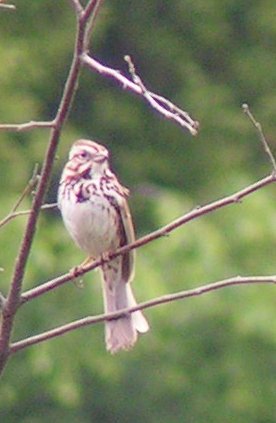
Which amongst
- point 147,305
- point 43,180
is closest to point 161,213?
point 147,305

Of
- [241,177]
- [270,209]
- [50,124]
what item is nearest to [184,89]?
[241,177]

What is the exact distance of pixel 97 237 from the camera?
5.24 metres

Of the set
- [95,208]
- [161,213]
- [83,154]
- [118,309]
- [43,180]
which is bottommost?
[161,213]

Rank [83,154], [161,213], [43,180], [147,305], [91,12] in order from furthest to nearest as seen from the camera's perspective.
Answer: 1. [161,213]
2. [83,154]
3. [147,305]
4. [43,180]
5. [91,12]

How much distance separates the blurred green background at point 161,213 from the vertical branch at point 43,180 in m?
6.35

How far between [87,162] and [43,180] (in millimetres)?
1576

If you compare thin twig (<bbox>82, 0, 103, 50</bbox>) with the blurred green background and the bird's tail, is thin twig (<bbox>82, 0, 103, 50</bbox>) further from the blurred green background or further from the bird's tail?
the blurred green background

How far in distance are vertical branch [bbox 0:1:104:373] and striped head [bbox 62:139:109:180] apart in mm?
1430

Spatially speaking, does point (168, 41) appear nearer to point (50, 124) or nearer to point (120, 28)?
point (120, 28)

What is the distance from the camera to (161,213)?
37.0ft

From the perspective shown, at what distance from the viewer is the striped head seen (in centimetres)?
527

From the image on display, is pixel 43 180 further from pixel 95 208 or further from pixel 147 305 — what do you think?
pixel 95 208

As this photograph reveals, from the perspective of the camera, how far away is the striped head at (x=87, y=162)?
5.27 m

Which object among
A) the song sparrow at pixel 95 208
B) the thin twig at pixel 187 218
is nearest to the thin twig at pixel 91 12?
the thin twig at pixel 187 218
